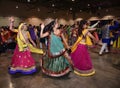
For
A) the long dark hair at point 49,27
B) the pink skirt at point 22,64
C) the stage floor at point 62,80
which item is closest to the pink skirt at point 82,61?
the stage floor at point 62,80

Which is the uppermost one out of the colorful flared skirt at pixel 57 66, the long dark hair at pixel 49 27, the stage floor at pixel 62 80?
the long dark hair at pixel 49 27

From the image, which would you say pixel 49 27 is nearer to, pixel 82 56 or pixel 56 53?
pixel 56 53

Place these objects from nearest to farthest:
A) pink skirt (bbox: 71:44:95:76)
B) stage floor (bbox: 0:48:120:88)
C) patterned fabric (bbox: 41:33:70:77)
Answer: stage floor (bbox: 0:48:120:88) < patterned fabric (bbox: 41:33:70:77) < pink skirt (bbox: 71:44:95:76)

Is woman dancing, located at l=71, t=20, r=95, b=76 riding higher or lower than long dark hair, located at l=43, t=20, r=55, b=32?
lower

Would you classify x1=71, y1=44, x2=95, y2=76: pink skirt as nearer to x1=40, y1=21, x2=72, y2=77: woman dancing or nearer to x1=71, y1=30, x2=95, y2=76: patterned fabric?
x1=71, y1=30, x2=95, y2=76: patterned fabric

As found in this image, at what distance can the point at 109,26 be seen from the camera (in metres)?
6.60

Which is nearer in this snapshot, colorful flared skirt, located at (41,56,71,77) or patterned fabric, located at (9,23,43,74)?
colorful flared skirt, located at (41,56,71,77)

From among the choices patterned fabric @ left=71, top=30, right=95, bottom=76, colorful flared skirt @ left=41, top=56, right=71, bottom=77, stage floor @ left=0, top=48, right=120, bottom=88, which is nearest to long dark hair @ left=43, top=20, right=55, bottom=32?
colorful flared skirt @ left=41, top=56, right=71, bottom=77

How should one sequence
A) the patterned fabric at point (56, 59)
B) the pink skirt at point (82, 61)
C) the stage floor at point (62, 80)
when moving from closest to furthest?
the stage floor at point (62, 80) → the patterned fabric at point (56, 59) → the pink skirt at point (82, 61)

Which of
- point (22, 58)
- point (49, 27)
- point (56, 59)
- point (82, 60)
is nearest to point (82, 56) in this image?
point (82, 60)

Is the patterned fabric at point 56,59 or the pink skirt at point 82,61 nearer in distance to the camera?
the patterned fabric at point 56,59

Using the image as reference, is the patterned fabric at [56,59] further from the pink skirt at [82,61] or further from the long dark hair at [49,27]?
the pink skirt at [82,61]

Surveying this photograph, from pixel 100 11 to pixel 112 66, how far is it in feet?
50.6

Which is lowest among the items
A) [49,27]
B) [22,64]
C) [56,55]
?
[22,64]
